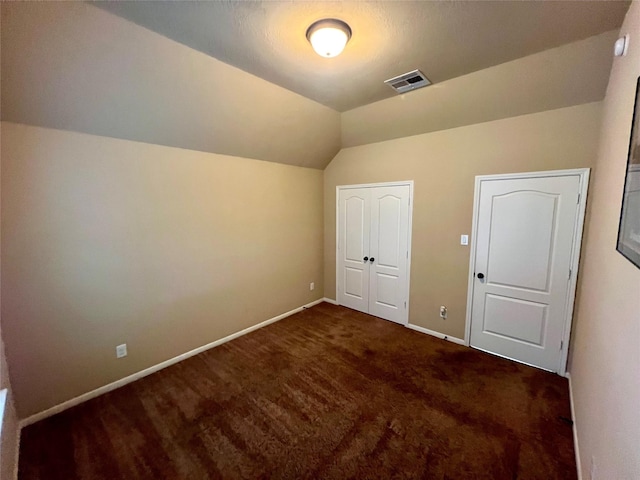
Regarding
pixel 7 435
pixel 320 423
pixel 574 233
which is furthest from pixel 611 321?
pixel 7 435

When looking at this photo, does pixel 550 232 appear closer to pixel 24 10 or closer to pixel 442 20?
pixel 442 20

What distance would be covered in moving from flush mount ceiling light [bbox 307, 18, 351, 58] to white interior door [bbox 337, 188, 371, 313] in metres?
2.28

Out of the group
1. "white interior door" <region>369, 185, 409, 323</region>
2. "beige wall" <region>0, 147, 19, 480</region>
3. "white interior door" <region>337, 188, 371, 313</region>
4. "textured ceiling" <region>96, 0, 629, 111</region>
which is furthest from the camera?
"white interior door" <region>337, 188, 371, 313</region>

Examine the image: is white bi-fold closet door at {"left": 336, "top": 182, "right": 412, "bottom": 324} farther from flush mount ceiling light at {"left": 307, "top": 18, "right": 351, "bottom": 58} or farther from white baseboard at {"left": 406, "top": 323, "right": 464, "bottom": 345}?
flush mount ceiling light at {"left": 307, "top": 18, "right": 351, "bottom": 58}

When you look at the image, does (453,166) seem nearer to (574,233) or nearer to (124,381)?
(574,233)

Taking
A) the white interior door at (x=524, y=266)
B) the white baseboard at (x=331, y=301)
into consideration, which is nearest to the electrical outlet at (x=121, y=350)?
the white baseboard at (x=331, y=301)

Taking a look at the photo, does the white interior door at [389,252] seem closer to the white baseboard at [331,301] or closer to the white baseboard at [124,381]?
the white baseboard at [331,301]

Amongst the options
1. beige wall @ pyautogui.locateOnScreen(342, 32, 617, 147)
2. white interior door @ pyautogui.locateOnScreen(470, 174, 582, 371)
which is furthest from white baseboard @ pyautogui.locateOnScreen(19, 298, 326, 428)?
beige wall @ pyautogui.locateOnScreen(342, 32, 617, 147)

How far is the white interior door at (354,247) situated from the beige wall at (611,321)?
7.82ft

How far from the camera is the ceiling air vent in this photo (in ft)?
7.68

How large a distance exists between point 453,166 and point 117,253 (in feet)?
12.0

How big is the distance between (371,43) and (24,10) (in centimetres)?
207

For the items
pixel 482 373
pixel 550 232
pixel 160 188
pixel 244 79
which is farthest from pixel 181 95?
pixel 482 373

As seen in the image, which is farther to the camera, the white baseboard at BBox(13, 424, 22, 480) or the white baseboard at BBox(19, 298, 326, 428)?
the white baseboard at BBox(19, 298, 326, 428)
